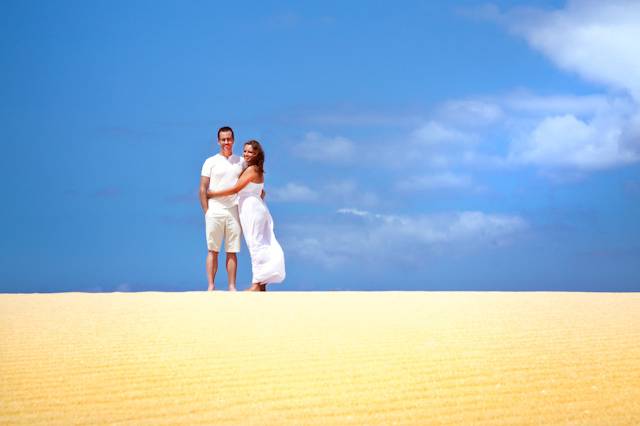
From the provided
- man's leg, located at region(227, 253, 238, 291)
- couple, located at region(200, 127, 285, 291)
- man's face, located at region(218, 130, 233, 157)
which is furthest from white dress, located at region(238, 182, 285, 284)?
man's face, located at region(218, 130, 233, 157)

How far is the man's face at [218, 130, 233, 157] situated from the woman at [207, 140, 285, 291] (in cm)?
40

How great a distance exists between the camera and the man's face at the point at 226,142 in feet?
38.8

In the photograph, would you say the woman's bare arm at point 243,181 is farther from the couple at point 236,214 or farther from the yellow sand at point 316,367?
the yellow sand at point 316,367

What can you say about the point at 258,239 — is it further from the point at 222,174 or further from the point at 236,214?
the point at 222,174

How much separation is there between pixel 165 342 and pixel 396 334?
6.17 ft

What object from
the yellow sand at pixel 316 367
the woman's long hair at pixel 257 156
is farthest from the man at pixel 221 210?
the yellow sand at pixel 316 367

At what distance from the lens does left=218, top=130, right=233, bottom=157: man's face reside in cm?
1182

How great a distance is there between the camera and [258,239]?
39.1ft

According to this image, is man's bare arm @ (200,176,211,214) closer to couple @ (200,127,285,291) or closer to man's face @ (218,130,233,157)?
couple @ (200,127,285,291)

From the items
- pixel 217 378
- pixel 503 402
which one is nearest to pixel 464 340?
pixel 503 402

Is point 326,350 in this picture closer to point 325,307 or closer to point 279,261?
point 325,307

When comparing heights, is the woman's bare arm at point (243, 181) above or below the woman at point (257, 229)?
above

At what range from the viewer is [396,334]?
6434 mm

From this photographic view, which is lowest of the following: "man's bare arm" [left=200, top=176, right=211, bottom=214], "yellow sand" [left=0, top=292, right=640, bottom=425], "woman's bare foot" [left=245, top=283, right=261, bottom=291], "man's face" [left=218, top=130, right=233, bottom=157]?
"yellow sand" [left=0, top=292, right=640, bottom=425]
